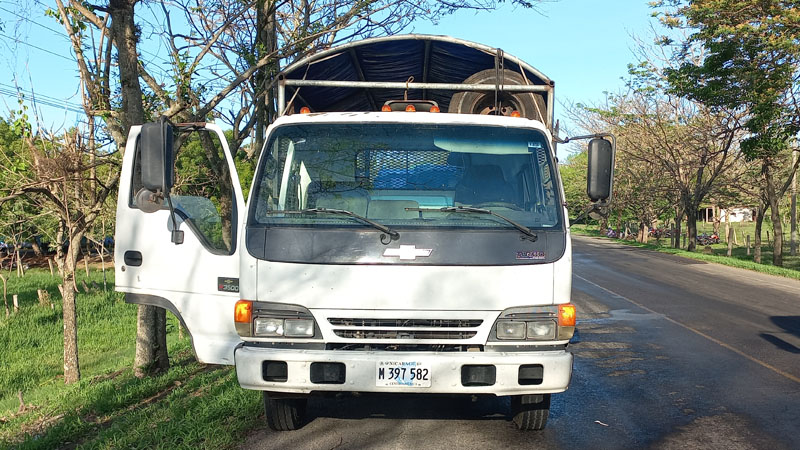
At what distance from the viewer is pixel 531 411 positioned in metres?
4.83

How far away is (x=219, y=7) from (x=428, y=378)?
8210 mm

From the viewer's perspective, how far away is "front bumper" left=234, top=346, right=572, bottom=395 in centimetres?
418

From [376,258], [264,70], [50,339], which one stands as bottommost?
[50,339]

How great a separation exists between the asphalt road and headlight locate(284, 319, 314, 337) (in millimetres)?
847

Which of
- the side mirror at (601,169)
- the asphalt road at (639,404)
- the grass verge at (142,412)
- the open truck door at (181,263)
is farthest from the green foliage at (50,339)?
the side mirror at (601,169)

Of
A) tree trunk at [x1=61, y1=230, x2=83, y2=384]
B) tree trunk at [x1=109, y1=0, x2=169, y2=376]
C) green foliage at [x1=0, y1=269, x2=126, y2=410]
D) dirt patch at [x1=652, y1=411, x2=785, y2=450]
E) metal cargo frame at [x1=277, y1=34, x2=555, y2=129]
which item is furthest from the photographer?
green foliage at [x1=0, y1=269, x2=126, y2=410]

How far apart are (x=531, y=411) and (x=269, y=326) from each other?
189 centimetres

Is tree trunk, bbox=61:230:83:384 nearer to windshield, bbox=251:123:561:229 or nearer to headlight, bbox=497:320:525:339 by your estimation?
windshield, bbox=251:123:561:229

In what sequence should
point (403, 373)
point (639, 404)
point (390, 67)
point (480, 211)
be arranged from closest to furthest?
point (403, 373)
point (480, 211)
point (639, 404)
point (390, 67)

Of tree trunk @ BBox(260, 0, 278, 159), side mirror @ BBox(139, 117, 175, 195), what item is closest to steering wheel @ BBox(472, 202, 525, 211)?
side mirror @ BBox(139, 117, 175, 195)

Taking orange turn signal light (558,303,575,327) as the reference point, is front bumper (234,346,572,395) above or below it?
below

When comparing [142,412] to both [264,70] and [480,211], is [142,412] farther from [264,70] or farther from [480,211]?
[264,70]

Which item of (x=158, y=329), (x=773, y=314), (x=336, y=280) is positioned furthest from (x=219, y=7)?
(x=773, y=314)

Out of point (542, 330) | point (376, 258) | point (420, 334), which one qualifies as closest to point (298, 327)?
point (376, 258)
